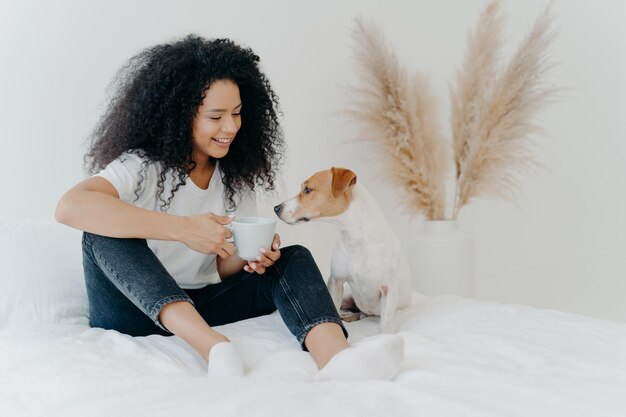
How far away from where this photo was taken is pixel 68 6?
6.67 feet

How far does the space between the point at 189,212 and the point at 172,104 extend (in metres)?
0.29

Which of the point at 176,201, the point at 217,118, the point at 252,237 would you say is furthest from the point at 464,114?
the point at 252,237

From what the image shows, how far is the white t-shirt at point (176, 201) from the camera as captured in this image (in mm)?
1558

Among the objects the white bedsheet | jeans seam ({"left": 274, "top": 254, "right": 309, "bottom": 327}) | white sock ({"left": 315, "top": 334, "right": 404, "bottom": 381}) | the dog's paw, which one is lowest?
the dog's paw

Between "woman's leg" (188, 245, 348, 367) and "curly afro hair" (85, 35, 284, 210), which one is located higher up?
"curly afro hair" (85, 35, 284, 210)

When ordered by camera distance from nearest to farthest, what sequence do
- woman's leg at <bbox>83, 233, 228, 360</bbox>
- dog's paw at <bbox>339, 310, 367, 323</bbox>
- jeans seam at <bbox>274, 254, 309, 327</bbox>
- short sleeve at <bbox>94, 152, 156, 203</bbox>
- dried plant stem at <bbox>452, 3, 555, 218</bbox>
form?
woman's leg at <bbox>83, 233, 228, 360</bbox> < jeans seam at <bbox>274, 254, 309, 327</bbox> < short sleeve at <bbox>94, 152, 156, 203</bbox> < dog's paw at <bbox>339, 310, 367, 323</bbox> < dried plant stem at <bbox>452, 3, 555, 218</bbox>

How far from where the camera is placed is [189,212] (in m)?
1.68

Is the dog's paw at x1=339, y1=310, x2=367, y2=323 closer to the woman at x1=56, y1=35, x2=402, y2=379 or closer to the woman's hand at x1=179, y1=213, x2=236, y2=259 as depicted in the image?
the woman at x1=56, y1=35, x2=402, y2=379

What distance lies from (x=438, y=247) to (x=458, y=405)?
5.36 feet

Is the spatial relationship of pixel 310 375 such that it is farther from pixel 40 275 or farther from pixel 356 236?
pixel 40 275

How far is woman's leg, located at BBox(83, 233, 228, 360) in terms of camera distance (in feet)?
4.28

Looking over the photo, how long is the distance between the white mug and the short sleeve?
319 mm

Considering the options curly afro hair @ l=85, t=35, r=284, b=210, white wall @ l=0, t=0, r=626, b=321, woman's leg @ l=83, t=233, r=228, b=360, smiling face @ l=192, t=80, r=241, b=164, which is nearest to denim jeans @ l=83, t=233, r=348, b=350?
woman's leg @ l=83, t=233, r=228, b=360

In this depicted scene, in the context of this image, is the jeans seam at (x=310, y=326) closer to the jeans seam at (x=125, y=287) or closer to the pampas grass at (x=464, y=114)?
the jeans seam at (x=125, y=287)
